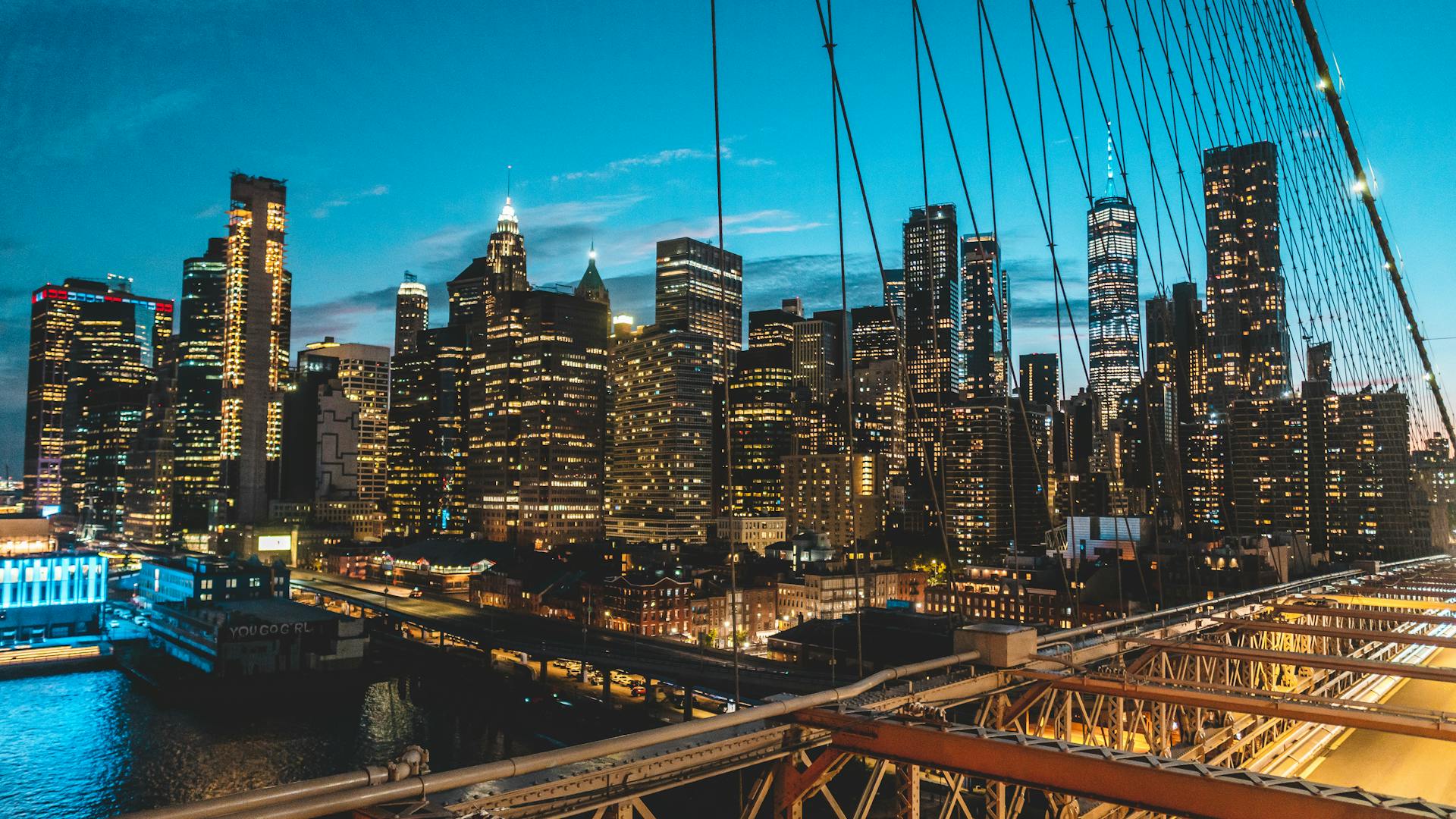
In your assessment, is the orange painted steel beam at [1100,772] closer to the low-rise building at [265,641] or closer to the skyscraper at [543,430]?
the low-rise building at [265,641]

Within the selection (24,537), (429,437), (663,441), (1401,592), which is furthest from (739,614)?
(429,437)

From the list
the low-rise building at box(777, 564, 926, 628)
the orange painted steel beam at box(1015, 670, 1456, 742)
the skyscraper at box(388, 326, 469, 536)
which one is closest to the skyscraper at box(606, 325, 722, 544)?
the skyscraper at box(388, 326, 469, 536)

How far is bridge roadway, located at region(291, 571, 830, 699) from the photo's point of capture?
157 feet

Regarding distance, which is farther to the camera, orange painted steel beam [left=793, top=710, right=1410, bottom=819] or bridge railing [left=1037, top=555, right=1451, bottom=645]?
bridge railing [left=1037, top=555, right=1451, bottom=645]

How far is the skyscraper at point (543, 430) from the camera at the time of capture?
122 meters

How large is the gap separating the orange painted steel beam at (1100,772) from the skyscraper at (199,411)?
15175 cm

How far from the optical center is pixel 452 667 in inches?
2406

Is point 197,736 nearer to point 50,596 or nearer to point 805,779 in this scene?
point 50,596

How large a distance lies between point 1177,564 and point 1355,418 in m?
14.6

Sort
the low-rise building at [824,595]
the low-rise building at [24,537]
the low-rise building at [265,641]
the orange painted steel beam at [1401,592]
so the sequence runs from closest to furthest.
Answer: the orange painted steel beam at [1401,592] < the low-rise building at [265,641] < the low-rise building at [24,537] < the low-rise building at [824,595]

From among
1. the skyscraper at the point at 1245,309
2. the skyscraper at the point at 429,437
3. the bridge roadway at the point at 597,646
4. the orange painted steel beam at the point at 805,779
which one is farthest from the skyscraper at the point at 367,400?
the orange painted steel beam at the point at 805,779

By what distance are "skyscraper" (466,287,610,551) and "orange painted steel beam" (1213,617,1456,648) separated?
109015 millimetres

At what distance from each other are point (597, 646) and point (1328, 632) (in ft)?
167

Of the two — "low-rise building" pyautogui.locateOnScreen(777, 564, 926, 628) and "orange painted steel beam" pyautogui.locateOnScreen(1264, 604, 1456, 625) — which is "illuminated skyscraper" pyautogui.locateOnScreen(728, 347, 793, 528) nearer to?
"low-rise building" pyautogui.locateOnScreen(777, 564, 926, 628)
